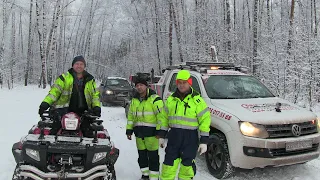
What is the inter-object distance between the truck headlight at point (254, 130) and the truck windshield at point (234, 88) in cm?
123

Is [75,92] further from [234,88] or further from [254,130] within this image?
[234,88]

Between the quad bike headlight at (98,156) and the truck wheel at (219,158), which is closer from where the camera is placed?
the quad bike headlight at (98,156)

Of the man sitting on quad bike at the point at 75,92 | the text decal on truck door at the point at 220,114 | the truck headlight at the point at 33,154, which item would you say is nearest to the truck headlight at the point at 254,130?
the text decal on truck door at the point at 220,114

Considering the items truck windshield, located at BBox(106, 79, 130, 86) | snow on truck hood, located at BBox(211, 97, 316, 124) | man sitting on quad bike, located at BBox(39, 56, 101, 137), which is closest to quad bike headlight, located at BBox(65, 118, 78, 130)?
man sitting on quad bike, located at BBox(39, 56, 101, 137)

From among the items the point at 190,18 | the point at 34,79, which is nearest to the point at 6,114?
the point at 190,18

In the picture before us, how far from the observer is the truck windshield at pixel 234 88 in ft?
20.9

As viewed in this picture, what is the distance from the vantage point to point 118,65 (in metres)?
55.2

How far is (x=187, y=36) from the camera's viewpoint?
31812mm

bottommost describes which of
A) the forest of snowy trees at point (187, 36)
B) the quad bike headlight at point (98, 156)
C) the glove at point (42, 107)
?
the quad bike headlight at point (98, 156)

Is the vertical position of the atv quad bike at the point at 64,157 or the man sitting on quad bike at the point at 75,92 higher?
the man sitting on quad bike at the point at 75,92

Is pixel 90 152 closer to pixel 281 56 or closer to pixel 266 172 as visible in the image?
pixel 266 172

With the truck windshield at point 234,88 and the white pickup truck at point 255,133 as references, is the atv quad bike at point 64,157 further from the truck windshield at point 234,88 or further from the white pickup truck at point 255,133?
the truck windshield at point 234,88

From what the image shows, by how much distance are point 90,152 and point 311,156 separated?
12.3 feet

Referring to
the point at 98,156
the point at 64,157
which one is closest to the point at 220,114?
the point at 98,156
